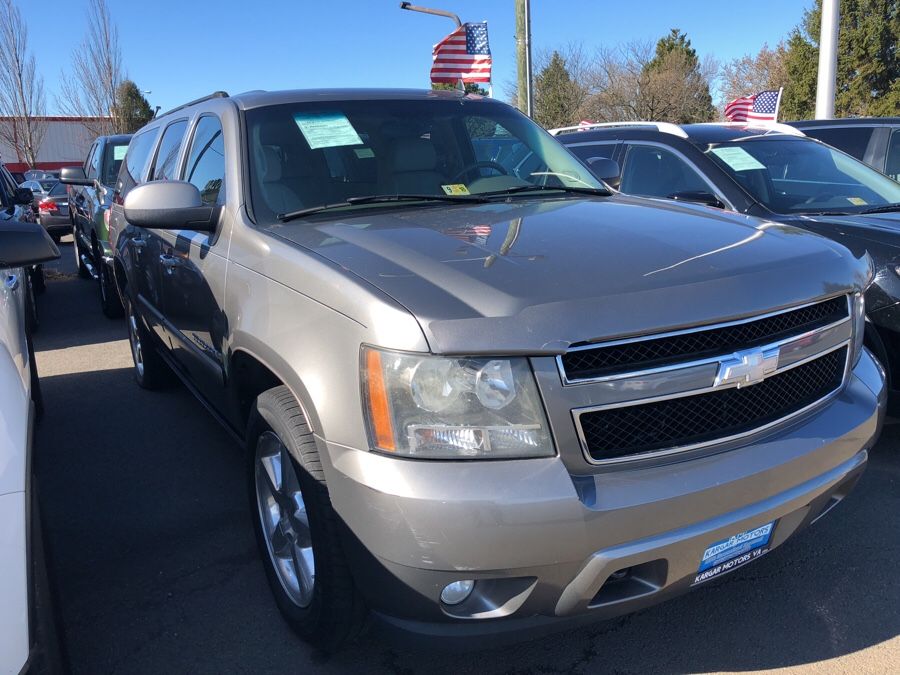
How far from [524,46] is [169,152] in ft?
26.3

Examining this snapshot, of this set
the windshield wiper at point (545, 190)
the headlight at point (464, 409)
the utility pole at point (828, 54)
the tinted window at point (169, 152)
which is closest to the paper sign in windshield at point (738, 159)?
the windshield wiper at point (545, 190)

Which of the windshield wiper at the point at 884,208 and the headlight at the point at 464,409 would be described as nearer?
the headlight at the point at 464,409

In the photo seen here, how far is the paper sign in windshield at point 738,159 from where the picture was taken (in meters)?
4.76

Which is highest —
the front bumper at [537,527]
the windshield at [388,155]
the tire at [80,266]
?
the windshield at [388,155]

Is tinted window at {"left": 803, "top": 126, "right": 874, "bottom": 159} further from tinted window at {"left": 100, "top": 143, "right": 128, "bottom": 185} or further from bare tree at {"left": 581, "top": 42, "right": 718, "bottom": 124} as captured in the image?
bare tree at {"left": 581, "top": 42, "right": 718, "bottom": 124}

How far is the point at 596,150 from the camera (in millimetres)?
5770

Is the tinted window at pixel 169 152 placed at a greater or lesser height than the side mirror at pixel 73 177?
greater

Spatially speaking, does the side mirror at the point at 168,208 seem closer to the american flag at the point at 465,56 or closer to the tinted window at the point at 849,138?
the tinted window at the point at 849,138

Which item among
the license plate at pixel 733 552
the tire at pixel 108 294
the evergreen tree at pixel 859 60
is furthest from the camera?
the evergreen tree at pixel 859 60

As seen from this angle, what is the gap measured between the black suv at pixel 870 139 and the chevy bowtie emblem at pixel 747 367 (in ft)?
17.8

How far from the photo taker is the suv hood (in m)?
1.85

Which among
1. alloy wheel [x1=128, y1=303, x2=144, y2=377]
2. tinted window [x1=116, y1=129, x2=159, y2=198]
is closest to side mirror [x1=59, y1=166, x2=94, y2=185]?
tinted window [x1=116, y1=129, x2=159, y2=198]

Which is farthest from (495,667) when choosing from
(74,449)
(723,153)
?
(723,153)

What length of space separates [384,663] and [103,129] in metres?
33.5
